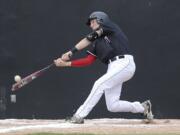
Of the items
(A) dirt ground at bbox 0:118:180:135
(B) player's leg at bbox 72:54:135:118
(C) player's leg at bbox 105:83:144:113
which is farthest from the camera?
(C) player's leg at bbox 105:83:144:113

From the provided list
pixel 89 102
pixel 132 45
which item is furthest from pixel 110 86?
pixel 132 45

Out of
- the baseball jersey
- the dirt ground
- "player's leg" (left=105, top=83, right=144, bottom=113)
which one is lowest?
the dirt ground

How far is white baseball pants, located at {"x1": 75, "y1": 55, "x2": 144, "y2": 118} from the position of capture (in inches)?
420

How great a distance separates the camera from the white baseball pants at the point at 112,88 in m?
10.7

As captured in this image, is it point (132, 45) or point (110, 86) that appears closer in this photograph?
point (110, 86)

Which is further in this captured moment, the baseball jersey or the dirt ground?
the baseball jersey

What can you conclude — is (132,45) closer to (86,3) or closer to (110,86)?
(86,3)

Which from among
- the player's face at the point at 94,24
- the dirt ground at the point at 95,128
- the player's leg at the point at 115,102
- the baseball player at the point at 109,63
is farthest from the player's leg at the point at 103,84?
the player's face at the point at 94,24

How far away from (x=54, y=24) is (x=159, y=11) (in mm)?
1654

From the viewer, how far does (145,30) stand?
41.5ft

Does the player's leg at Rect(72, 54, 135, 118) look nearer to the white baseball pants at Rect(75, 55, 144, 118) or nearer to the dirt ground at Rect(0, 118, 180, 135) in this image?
the white baseball pants at Rect(75, 55, 144, 118)

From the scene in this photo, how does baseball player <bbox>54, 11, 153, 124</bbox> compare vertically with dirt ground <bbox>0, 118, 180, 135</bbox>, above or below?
above

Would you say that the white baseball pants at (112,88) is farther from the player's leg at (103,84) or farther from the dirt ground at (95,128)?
the dirt ground at (95,128)

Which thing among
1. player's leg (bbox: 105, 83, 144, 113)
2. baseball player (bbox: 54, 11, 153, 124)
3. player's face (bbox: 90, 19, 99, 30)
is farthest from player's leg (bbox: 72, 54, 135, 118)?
player's face (bbox: 90, 19, 99, 30)
